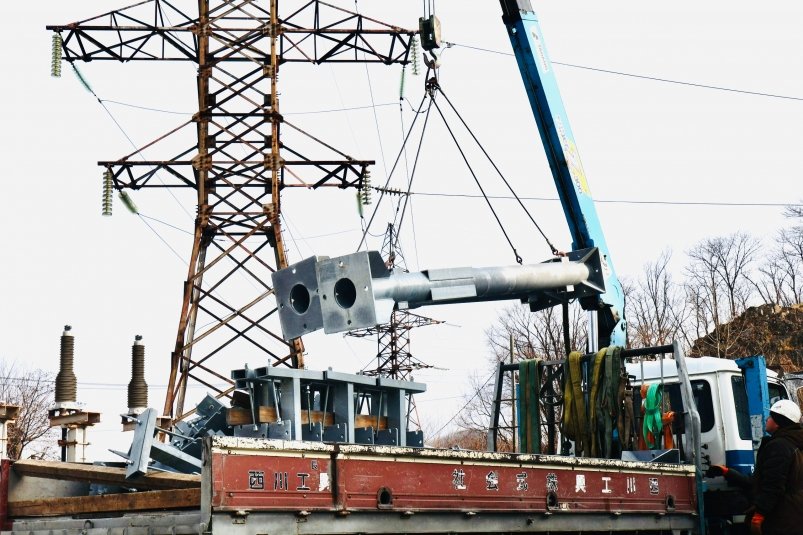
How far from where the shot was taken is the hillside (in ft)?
164

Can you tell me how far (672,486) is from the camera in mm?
10141

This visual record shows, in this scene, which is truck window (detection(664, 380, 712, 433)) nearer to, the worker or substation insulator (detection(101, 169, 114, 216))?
the worker

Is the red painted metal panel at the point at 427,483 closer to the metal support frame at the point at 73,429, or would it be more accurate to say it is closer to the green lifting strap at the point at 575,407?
the green lifting strap at the point at 575,407

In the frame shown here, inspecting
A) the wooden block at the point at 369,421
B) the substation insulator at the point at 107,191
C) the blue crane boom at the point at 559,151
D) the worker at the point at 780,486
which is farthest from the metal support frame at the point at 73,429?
the worker at the point at 780,486

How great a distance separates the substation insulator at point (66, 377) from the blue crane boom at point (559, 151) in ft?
27.5

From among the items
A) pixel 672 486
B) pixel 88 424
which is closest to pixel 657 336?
pixel 88 424

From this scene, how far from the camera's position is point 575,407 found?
11.6 meters

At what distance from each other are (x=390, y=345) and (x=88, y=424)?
2896 cm

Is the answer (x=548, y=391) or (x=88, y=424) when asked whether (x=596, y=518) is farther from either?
(x=88, y=424)

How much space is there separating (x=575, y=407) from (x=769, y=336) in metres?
41.8

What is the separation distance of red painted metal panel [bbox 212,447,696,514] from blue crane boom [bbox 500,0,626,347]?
329cm

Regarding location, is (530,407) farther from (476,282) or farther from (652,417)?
(476,282)

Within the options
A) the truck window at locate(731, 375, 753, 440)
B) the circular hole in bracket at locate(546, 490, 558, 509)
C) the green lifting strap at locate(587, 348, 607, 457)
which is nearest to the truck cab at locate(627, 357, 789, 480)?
the truck window at locate(731, 375, 753, 440)

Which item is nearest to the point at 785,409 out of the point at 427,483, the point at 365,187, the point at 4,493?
the point at 427,483
